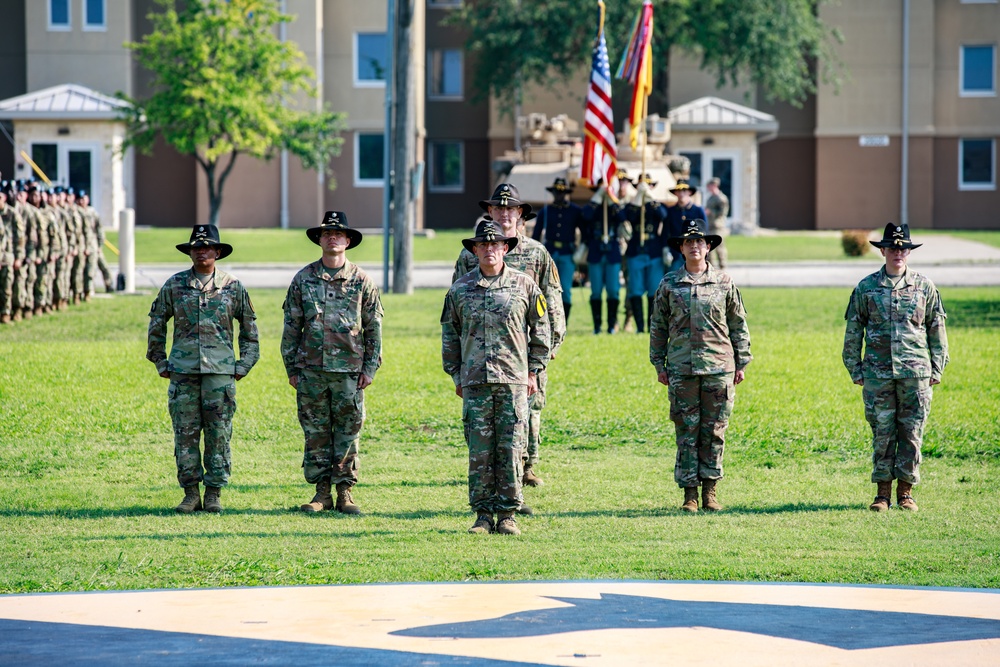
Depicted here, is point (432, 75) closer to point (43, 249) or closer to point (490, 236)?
point (43, 249)

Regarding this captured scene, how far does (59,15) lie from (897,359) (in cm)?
4257

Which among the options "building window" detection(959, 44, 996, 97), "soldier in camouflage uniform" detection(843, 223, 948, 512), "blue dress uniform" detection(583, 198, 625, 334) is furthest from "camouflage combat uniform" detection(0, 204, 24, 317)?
"building window" detection(959, 44, 996, 97)

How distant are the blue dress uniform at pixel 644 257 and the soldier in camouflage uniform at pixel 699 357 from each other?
9780 mm

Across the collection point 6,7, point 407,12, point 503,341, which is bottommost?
point 503,341

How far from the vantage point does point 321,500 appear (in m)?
10.9

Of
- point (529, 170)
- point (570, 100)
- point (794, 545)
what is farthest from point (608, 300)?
point (570, 100)

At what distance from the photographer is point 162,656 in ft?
22.5

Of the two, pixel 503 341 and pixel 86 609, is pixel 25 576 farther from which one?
pixel 503 341

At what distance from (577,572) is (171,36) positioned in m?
36.0

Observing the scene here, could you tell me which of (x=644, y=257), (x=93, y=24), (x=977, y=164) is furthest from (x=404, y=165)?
(x=977, y=164)

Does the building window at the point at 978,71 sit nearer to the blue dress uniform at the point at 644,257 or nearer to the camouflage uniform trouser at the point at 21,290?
the blue dress uniform at the point at 644,257

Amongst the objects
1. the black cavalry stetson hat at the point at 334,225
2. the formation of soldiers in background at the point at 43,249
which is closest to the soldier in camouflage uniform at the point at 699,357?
the black cavalry stetson hat at the point at 334,225

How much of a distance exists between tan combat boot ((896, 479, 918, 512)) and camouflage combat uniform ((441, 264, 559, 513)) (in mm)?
2842

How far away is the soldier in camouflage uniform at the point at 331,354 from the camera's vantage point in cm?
1067
